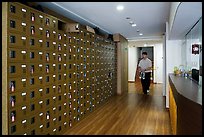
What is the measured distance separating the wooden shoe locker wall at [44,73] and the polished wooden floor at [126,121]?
242 millimetres

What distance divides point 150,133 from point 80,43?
2.03m

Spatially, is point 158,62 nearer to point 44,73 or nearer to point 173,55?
point 173,55

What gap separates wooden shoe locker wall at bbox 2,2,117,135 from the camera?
2.00 m

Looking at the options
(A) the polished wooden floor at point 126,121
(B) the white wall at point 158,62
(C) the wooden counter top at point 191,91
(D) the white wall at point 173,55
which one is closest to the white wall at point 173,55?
(D) the white wall at point 173,55

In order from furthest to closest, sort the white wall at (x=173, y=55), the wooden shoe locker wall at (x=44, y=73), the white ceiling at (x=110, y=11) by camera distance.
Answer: the white wall at (x=173, y=55) < the white ceiling at (x=110, y=11) < the wooden shoe locker wall at (x=44, y=73)

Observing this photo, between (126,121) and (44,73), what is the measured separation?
1.87m

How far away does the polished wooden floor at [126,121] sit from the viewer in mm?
2977

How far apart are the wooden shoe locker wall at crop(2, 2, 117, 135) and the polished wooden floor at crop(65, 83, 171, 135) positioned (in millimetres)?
242

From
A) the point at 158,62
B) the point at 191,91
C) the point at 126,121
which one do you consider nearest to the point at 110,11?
the point at 126,121

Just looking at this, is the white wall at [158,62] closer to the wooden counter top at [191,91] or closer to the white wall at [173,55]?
the white wall at [173,55]

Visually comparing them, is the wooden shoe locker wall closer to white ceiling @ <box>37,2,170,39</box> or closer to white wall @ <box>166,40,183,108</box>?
white ceiling @ <box>37,2,170,39</box>

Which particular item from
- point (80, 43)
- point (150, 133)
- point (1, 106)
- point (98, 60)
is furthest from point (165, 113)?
point (1, 106)

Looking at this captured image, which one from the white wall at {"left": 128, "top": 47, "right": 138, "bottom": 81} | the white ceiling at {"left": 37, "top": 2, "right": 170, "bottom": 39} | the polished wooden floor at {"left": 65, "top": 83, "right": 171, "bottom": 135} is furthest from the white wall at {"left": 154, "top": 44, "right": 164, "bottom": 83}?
the white ceiling at {"left": 37, "top": 2, "right": 170, "bottom": 39}

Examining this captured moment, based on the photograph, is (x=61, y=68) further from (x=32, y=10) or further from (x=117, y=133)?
(x=117, y=133)
